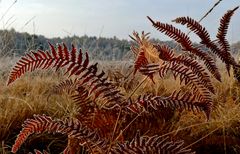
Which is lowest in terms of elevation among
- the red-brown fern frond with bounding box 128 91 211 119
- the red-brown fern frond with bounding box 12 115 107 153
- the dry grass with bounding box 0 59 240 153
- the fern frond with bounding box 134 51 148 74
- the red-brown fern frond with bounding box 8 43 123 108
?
the dry grass with bounding box 0 59 240 153

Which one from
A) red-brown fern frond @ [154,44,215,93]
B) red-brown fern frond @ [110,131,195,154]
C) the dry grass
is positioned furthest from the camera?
the dry grass

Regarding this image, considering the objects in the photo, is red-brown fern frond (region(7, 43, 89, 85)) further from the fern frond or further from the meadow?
the fern frond

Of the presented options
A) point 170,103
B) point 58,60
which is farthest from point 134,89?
point 58,60

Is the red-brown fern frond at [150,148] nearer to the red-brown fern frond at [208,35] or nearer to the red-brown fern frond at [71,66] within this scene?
the red-brown fern frond at [71,66]

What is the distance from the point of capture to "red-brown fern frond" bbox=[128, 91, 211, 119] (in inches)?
46.4

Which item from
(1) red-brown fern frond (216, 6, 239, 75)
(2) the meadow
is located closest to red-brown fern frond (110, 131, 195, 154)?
(2) the meadow

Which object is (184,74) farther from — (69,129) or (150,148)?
(69,129)

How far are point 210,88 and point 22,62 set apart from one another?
0.53 m

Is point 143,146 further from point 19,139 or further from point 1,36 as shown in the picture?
point 1,36

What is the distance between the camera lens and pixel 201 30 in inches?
53.6

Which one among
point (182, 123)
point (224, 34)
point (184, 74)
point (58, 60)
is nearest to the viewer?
point (58, 60)

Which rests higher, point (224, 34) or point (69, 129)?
point (224, 34)

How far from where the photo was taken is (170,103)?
3.96 feet

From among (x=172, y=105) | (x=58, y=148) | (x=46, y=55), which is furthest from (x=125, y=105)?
(x=58, y=148)
